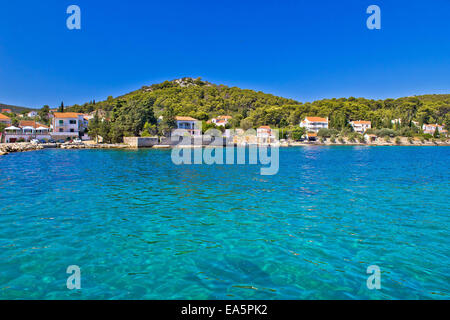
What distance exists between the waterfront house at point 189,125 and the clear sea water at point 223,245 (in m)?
65.4

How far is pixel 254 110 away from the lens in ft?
410

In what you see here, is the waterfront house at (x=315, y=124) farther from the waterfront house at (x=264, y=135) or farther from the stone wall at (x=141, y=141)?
the stone wall at (x=141, y=141)

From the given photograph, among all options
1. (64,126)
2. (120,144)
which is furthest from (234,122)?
(64,126)

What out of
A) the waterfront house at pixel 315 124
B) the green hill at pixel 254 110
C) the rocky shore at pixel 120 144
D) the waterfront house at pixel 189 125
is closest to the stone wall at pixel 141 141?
the rocky shore at pixel 120 144

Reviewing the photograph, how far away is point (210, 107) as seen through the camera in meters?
126

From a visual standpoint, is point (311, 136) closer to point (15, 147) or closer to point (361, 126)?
point (361, 126)

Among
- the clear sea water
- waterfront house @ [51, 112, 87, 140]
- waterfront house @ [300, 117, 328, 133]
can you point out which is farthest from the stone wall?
waterfront house @ [300, 117, 328, 133]

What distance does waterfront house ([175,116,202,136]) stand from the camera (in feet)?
260

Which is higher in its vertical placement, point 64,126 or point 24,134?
point 64,126

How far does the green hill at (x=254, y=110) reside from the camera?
72.2 m

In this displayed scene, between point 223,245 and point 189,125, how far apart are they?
248ft

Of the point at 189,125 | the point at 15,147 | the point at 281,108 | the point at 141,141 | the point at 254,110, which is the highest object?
the point at 254,110

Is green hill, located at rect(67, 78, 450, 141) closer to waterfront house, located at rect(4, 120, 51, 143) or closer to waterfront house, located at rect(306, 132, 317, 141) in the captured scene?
waterfront house, located at rect(306, 132, 317, 141)

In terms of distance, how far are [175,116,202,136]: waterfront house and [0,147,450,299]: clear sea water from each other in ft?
214
